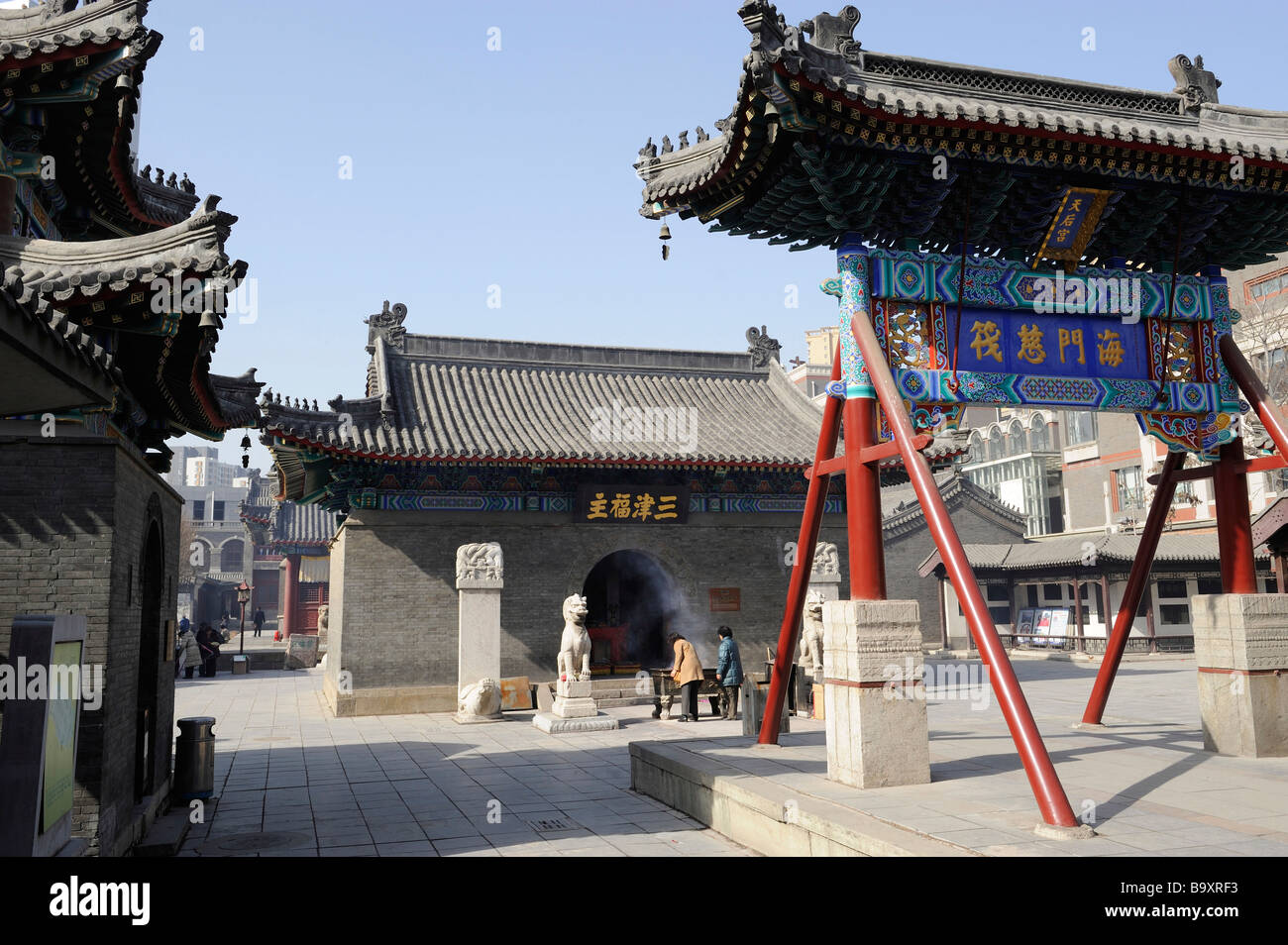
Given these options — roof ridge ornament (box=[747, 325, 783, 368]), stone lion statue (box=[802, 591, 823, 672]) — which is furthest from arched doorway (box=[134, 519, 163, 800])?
roof ridge ornament (box=[747, 325, 783, 368])

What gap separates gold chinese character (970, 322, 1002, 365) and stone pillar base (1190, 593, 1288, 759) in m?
3.02

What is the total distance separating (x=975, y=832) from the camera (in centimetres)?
580

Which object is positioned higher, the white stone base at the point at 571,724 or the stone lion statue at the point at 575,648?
the stone lion statue at the point at 575,648

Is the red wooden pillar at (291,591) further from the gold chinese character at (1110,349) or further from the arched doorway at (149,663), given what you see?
the gold chinese character at (1110,349)

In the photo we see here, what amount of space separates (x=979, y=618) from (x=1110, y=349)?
4.10 m

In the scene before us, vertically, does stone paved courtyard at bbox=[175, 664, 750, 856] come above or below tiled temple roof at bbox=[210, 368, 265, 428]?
below

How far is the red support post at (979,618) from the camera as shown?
5875mm

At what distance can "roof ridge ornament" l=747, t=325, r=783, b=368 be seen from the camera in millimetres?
23797

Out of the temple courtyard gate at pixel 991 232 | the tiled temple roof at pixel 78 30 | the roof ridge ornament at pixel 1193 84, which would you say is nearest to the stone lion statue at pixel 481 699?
the temple courtyard gate at pixel 991 232

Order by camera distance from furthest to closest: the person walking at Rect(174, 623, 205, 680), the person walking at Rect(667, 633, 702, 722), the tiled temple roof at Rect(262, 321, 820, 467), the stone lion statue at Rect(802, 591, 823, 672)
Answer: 1. the person walking at Rect(174, 623, 205, 680)
2. the tiled temple roof at Rect(262, 321, 820, 467)
3. the stone lion statue at Rect(802, 591, 823, 672)
4. the person walking at Rect(667, 633, 702, 722)

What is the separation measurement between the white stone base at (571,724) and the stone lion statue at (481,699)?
110 cm

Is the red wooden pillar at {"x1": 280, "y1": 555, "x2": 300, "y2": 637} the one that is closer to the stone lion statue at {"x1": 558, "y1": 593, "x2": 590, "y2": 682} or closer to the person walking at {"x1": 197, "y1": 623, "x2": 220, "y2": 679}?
the person walking at {"x1": 197, "y1": 623, "x2": 220, "y2": 679}

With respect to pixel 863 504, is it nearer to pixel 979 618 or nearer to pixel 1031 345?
pixel 979 618
